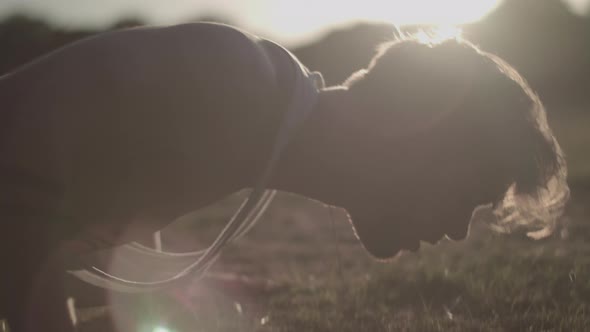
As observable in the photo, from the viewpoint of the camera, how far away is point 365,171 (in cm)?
314

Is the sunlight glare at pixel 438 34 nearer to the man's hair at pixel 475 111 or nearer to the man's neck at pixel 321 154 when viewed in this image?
the man's hair at pixel 475 111

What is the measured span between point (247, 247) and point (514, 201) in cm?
426

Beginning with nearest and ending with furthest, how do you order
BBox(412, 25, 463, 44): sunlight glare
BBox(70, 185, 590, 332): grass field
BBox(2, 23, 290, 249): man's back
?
BBox(2, 23, 290, 249): man's back → BBox(412, 25, 463, 44): sunlight glare → BBox(70, 185, 590, 332): grass field

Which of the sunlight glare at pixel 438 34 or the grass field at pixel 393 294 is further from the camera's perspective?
the grass field at pixel 393 294

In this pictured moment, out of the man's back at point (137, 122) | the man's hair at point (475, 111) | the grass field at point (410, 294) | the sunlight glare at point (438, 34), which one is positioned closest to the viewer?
the man's back at point (137, 122)

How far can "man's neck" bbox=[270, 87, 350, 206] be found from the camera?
3.16 metres

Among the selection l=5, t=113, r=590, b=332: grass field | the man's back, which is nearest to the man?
the man's back

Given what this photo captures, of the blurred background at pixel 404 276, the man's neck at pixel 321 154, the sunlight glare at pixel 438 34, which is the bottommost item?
the blurred background at pixel 404 276

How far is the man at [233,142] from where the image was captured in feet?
9.45

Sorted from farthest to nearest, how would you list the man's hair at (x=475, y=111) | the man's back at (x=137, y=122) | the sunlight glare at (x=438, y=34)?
the sunlight glare at (x=438, y=34), the man's hair at (x=475, y=111), the man's back at (x=137, y=122)

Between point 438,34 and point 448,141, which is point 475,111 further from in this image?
point 438,34

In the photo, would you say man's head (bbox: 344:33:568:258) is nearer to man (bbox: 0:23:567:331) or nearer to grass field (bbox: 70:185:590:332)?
man (bbox: 0:23:567:331)

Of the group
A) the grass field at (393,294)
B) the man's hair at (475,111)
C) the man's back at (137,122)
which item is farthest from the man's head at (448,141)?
the man's back at (137,122)

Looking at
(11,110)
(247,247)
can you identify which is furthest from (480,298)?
(247,247)
